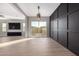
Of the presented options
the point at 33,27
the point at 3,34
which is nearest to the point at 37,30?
the point at 33,27

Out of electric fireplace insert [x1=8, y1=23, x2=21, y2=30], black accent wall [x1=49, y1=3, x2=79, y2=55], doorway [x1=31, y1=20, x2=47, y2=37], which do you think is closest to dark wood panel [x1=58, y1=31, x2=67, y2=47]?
black accent wall [x1=49, y1=3, x2=79, y2=55]

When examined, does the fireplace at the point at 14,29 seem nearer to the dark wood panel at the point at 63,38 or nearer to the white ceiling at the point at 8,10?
the white ceiling at the point at 8,10

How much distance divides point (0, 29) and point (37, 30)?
5.93 metres

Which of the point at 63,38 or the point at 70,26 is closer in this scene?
the point at 70,26

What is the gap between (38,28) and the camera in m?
13.9

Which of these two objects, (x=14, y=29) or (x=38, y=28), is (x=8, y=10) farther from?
(x=14, y=29)

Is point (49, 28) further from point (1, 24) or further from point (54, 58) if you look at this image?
point (54, 58)

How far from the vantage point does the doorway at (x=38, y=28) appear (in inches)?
542

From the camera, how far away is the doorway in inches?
542

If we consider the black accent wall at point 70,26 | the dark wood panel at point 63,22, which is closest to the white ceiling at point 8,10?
the dark wood panel at point 63,22

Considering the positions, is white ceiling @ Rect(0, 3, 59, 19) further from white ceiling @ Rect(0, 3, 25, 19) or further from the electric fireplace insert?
the electric fireplace insert

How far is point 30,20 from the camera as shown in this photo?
13617mm

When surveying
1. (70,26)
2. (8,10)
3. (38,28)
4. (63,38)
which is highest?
(8,10)

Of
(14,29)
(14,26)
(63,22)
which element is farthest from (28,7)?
(14,29)
